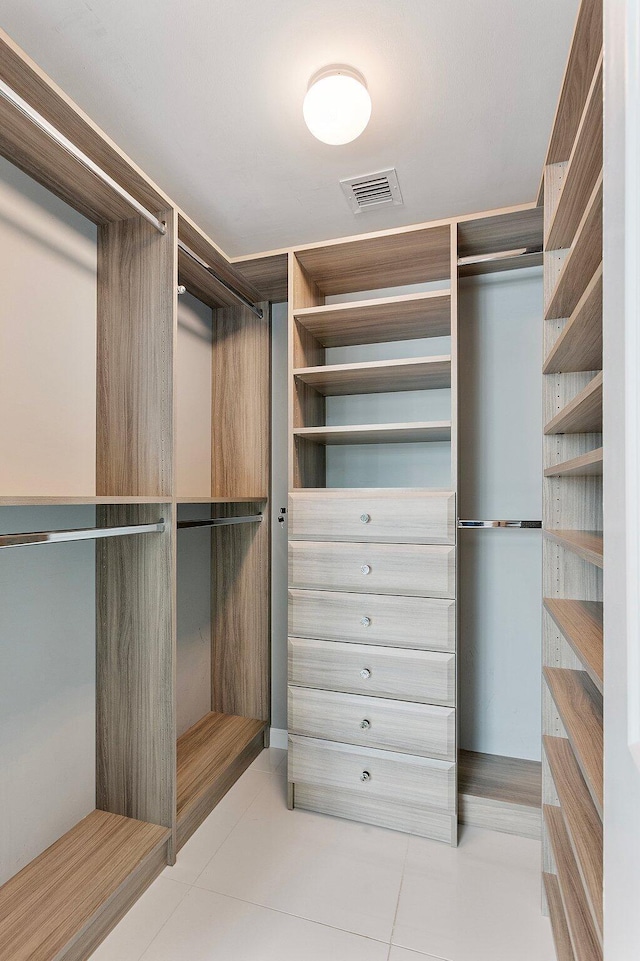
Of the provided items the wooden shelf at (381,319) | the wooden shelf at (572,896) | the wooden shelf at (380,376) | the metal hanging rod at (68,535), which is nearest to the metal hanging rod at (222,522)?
the metal hanging rod at (68,535)

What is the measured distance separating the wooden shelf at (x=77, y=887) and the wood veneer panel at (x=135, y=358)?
109 cm

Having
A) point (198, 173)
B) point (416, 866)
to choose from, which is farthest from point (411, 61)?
point (416, 866)

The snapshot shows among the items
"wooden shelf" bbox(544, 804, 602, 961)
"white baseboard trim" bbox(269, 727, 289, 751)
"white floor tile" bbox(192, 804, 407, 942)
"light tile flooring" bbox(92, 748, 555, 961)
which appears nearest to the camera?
"wooden shelf" bbox(544, 804, 602, 961)

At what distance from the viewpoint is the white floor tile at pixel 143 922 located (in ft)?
4.25

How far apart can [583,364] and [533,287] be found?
93cm

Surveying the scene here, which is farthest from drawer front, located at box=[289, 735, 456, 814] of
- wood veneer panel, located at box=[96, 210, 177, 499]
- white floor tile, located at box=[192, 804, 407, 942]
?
wood veneer panel, located at box=[96, 210, 177, 499]

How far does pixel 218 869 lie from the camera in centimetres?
160

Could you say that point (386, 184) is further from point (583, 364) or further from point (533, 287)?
point (583, 364)

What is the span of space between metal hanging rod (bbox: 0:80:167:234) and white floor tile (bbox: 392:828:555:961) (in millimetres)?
2241

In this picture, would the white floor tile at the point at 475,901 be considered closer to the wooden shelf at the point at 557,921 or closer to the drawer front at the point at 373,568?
the wooden shelf at the point at 557,921

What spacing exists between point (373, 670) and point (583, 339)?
4.17 feet

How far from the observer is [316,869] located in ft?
5.24

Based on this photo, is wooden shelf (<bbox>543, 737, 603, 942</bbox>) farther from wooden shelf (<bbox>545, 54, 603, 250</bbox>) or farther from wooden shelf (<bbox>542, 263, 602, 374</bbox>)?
wooden shelf (<bbox>545, 54, 603, 250</bbox>)

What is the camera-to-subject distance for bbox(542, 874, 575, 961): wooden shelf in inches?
48.0
